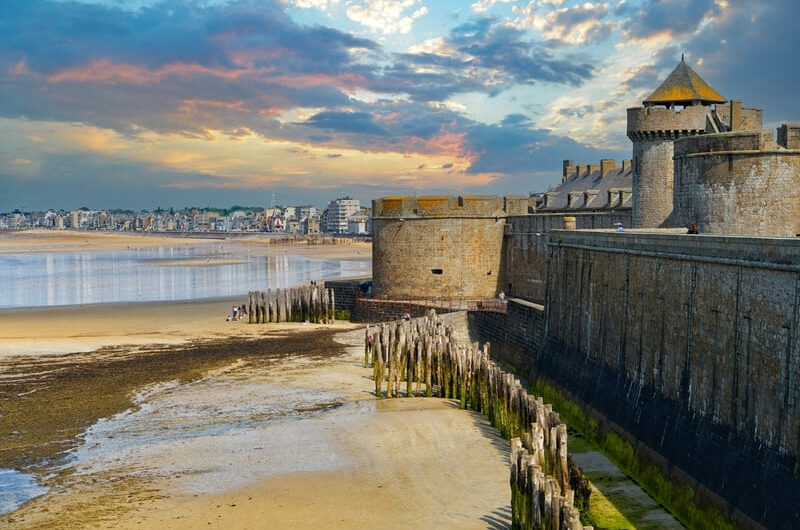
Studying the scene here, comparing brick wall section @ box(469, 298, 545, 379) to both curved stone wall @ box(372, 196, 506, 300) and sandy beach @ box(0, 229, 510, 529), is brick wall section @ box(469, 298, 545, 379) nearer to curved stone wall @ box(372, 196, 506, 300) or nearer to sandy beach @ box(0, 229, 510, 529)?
curved stone wall @ box(372, 196, 506, 300)

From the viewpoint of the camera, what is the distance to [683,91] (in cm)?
3359

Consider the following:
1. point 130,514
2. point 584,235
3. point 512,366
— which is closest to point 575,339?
point 584,235

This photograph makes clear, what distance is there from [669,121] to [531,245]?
791 cm

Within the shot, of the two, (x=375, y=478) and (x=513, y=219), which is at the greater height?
(x=513, y=219)

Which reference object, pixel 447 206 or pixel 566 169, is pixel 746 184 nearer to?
pixel 447 206

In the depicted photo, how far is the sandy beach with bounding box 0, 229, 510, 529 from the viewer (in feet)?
48.9

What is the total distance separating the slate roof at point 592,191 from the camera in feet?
137

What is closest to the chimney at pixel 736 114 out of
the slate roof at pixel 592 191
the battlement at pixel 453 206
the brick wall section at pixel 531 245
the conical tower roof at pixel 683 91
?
the conical tower roof at pixel 683 91

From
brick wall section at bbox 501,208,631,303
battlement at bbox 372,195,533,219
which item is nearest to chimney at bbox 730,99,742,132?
brick wall section at bbox 501,208,631,303

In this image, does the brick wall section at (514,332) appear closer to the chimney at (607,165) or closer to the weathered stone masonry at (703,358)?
the weathered stone masonry at (703,358)

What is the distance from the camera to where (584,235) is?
24.0 meters

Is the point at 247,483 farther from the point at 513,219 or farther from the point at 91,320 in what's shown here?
the point at 91,320

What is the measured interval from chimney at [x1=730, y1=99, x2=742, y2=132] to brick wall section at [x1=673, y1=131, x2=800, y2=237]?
6.95 metres

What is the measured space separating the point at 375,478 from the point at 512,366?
15.2m
